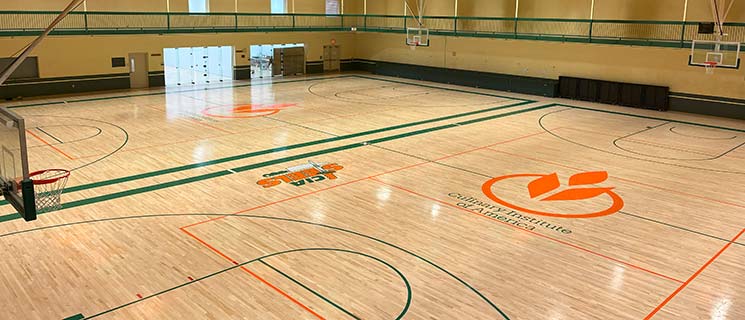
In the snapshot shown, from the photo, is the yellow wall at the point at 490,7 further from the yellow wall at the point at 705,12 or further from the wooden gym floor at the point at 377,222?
the wooden gym floor at the point at 377,222

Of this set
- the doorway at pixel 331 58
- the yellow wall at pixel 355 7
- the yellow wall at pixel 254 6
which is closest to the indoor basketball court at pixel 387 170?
the yellow wall at pixel 254 6

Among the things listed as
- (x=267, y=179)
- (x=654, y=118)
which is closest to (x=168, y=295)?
(x=267, y=179)

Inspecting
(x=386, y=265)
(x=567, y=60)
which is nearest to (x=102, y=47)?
(x=567, y=60)

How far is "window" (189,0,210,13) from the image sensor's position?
3584 cm

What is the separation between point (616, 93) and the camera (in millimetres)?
30578

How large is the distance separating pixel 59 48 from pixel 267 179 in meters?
20.4

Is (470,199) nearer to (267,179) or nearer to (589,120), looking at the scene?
(267,179)

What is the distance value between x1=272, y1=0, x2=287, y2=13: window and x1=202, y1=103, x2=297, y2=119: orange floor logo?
44.7 feet

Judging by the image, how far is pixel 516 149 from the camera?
20219mm

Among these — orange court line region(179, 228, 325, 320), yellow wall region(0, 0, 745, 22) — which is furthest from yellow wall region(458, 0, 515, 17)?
orange court line region(179, 228, 325, 320)

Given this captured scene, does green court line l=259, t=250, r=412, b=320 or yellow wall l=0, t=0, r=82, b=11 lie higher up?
yellow wall l=0, t=0, r=82, b=11

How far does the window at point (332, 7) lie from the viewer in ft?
139

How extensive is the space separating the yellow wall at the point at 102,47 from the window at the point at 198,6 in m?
1.59

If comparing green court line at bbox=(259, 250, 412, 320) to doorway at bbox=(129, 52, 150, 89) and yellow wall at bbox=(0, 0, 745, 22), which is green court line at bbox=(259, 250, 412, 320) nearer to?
yellow wall at bbox=(0, 0, 745, 22)
